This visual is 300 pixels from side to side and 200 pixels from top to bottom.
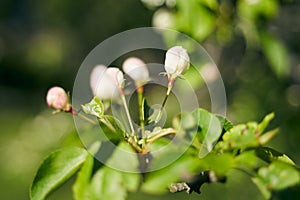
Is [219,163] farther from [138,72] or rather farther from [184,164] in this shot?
[138,72]

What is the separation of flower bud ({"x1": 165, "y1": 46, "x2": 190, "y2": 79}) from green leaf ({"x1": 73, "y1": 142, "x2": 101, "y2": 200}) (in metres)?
0.24

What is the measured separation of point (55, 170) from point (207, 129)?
0.83 feet

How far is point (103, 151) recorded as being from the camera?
1.08m

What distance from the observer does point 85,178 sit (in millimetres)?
1069

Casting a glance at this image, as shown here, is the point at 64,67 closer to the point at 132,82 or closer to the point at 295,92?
the point at 295,92

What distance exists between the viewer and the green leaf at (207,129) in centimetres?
110

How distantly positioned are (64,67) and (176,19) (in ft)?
23.2

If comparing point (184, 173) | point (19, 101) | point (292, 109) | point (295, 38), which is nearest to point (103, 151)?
point (184, 173)

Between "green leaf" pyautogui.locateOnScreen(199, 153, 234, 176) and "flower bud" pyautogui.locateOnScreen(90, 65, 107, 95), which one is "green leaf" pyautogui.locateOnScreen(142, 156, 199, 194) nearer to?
"green leaf" pyautogui.locateOnScreen(199, 153, 234, 176)

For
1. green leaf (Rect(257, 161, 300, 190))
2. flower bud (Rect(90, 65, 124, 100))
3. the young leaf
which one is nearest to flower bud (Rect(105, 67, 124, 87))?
flower bud (Rect(90, 65, 124, 100))

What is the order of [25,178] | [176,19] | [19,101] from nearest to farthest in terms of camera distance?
[176,19], [25,178], [19,101]

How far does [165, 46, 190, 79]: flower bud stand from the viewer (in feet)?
4.02

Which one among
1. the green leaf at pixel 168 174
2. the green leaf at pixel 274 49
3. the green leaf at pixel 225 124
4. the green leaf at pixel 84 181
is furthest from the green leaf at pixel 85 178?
the green leaf at pixel 274 49

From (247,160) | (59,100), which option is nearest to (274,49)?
(59,100)
